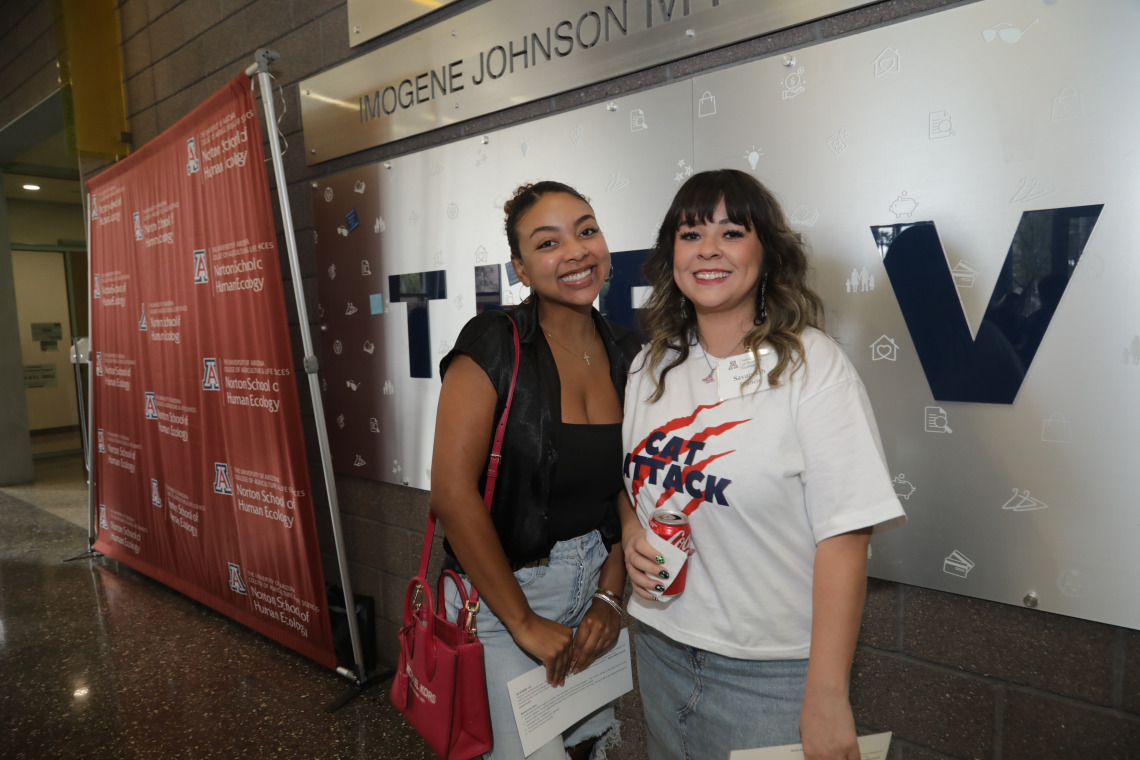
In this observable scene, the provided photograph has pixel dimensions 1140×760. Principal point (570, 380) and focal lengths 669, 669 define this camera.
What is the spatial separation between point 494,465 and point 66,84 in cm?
399

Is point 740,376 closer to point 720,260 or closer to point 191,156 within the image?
point 720,260

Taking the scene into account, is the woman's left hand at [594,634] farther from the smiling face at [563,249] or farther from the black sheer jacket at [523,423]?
the smiling face at [563,249]

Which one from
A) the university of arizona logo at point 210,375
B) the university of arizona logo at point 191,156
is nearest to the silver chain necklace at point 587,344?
the university of arizona logo at point 210,375

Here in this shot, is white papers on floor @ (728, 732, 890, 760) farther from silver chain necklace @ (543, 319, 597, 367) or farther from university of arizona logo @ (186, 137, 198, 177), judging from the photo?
university of arizona logo @ (186, 137, 198, 177)

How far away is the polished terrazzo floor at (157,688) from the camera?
7.12 feet

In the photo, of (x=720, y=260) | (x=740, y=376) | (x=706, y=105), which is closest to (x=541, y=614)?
(x=740, y=376)

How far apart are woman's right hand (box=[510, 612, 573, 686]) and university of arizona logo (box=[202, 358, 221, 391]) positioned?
2.08 meters

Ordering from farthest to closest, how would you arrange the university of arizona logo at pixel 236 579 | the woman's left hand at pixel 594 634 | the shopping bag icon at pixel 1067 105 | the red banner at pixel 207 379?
the university of arizona logo at pixel 236 579
the red banner at pixel 207 379
the woman's left hand at pixel 594 634
the shopping bag icon at pixel 1067 105

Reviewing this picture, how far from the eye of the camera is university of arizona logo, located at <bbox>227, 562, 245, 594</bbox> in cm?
283

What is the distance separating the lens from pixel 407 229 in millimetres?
2365

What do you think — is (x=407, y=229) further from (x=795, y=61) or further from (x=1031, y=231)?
(x=1031, y=231)

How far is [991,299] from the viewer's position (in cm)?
125

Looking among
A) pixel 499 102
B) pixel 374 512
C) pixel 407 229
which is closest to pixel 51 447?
pixel 374 512

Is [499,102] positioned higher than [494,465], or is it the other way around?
[499,102]
